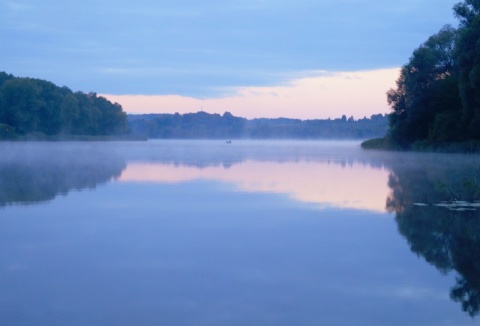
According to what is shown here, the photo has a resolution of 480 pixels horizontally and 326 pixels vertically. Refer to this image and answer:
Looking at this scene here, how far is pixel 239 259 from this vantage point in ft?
28.9

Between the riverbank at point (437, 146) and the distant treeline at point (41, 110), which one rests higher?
the distant treeline at point (41, 110)

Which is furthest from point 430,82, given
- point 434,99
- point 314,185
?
point 314,185

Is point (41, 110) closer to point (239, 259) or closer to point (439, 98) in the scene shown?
point (439, 98)

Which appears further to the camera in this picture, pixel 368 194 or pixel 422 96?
pixel 422 96

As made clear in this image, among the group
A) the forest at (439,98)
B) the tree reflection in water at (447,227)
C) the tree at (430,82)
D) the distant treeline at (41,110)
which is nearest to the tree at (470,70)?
the forest at (439,98)

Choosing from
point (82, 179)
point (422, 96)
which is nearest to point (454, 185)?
point (82, 179)

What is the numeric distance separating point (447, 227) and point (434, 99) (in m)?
42.2

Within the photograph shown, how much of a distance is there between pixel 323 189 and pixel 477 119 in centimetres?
2420

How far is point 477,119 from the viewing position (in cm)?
4003

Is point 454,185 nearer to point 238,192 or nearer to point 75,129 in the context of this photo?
point 238,192

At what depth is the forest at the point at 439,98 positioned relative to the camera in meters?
41.2

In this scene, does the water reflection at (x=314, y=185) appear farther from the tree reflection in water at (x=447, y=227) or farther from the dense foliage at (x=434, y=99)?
the dense foliage at (x=434, y=99)

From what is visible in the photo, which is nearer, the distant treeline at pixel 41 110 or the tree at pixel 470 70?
the tree at pixel 470 70

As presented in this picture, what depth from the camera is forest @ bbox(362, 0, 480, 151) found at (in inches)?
1624
